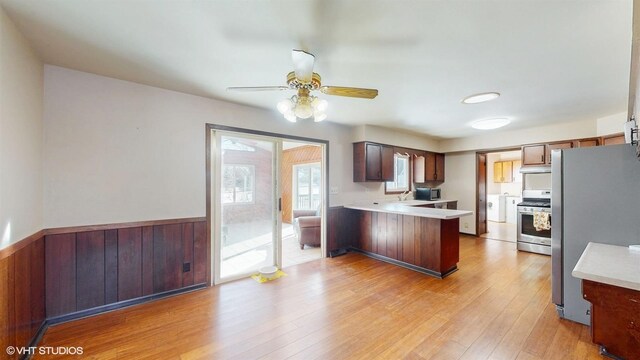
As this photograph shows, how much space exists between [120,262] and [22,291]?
2.56 feet

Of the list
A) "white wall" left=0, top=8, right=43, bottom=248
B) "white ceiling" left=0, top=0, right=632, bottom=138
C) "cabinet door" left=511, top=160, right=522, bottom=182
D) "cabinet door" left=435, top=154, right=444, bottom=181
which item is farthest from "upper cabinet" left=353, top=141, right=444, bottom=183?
"cabinet door" left=511, top=160, right=522, bottom=182

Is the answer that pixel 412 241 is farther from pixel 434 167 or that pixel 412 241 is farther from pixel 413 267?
pixel 434 167

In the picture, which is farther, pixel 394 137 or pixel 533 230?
pixel 394 137

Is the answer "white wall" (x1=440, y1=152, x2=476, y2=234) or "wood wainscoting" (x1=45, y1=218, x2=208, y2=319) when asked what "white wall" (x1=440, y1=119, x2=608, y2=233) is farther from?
"wood wainscoting" (x1=45, y1=218, x2=208, y2=319)

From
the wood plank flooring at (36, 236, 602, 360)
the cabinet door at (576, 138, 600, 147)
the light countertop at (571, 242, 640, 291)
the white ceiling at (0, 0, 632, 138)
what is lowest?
the wood plank flooring at (36, 236, 602, 360)

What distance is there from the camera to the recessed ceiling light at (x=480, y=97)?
2.97m

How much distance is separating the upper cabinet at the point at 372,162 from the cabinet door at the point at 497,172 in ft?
19.0

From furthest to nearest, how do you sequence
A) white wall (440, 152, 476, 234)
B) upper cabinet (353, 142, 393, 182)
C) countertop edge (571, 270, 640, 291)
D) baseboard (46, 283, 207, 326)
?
1. white wall (440, 152, 476, 234)
2. upper cabinet (353, 142, 393, 182)
3. baseboard (46, 283, 207, 326)
4. countertop edge (571, 270, 640, 291)

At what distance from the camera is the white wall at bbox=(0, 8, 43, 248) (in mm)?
1534

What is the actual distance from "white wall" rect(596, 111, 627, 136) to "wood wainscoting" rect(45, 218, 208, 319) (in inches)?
247

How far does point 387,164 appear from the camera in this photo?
503 cm

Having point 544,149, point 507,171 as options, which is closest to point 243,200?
point 544,149

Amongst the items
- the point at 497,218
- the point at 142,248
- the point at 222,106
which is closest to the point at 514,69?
the point at 222,106

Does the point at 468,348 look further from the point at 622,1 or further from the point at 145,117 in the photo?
the point at 145,117
